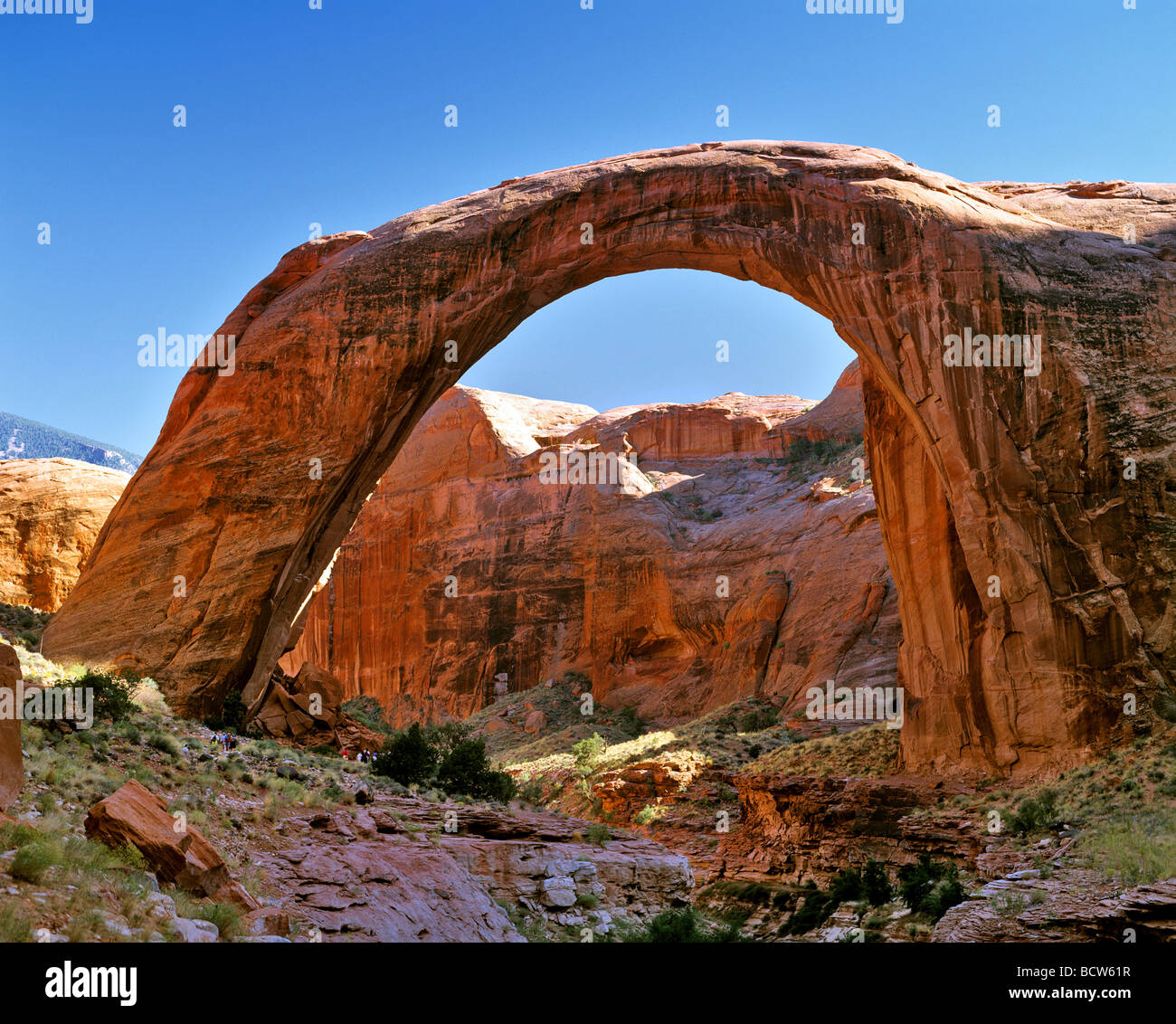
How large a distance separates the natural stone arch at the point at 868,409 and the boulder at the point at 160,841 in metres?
11.2

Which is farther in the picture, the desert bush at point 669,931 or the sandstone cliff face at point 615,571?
the sandstone cliff face at point 615,571

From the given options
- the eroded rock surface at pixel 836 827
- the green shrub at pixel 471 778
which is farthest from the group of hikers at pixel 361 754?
the eroded rock surface at pixel 836 827

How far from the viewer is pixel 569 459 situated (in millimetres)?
50250

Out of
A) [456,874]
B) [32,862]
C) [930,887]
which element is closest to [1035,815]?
[930,887]

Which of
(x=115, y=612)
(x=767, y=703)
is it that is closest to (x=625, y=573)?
(x=767, y=703)

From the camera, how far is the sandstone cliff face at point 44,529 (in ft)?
101

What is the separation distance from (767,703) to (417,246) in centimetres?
2012

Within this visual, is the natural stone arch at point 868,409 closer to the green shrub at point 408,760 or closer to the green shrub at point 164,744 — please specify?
the green shrub at point 408,760

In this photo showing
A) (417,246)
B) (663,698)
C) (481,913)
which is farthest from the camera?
(663,698)

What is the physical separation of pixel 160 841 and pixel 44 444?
146 meters

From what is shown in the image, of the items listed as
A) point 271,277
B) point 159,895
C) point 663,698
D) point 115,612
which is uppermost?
point 271,277

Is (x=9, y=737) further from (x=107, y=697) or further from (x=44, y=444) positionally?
(x=44, y=444)
